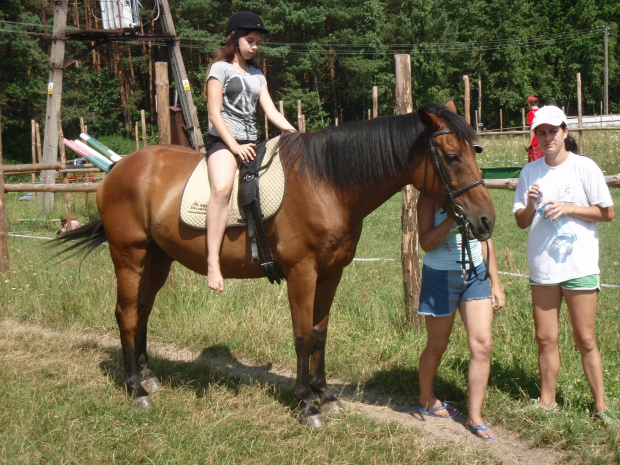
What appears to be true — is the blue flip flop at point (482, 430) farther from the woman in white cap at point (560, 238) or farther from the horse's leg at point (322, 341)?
the horse's leg at point (322, 341)

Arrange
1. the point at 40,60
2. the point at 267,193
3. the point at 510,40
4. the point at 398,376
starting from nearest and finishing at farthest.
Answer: the point at 267,193 < the point at 398,376 < the point at 40,60 < the point at 510,40

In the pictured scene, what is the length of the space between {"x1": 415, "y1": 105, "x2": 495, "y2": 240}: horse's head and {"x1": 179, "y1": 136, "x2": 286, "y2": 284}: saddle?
101 cm

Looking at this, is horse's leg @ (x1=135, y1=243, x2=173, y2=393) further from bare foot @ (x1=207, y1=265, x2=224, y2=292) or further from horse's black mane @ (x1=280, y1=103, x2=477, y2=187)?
horse's black mane @ (x1=280, y1=103, x2=477, y2=187)

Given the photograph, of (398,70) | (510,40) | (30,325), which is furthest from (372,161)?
(510,40)

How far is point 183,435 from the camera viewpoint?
3.59m

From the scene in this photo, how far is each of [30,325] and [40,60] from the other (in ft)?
94.6

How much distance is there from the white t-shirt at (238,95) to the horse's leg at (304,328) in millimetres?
1097

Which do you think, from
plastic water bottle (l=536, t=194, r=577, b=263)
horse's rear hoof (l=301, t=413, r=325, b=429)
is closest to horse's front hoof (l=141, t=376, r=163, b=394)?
horse's rear hoof (l=301, t=413, r=325, b=429)

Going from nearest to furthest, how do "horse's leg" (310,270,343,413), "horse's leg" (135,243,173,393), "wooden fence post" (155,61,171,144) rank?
"horse's leg" (310,270,343,413), "horse's leg" (135,243,173,393), "wooden fence post" (155,61,171,144)

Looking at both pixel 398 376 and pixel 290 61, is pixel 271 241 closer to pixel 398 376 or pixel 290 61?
pixel 398 376

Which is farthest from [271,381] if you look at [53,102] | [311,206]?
[53,102]

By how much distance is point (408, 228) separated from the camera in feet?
17.0

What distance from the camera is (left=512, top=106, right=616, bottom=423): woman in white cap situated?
347cm

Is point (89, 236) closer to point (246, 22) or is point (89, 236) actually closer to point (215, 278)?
point (215, 278)
